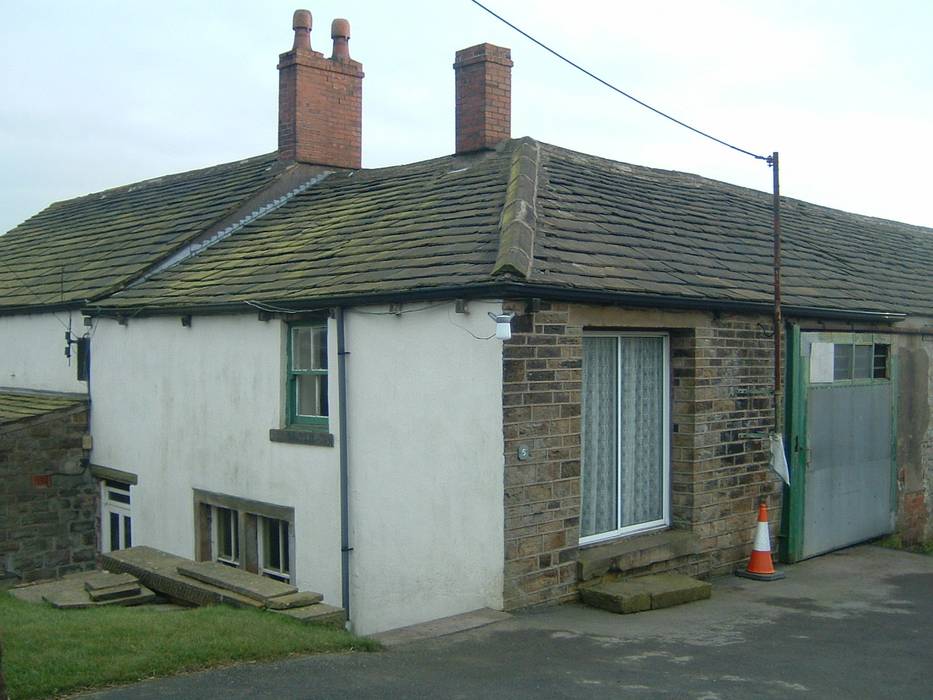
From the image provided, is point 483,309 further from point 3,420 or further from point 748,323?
point 3,420

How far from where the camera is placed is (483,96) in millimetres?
14133

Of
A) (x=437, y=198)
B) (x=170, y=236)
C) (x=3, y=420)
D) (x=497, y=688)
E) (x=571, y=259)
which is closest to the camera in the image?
(x=497, y=688)

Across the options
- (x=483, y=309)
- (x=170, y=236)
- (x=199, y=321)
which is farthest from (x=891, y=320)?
(x=170, y=236)

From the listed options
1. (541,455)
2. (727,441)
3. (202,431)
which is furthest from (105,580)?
(727,441)

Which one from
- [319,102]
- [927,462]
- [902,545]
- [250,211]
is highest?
[319,102]

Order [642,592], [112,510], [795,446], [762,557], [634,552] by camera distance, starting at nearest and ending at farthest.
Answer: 1. [642,592]
2. [634,552]
3. [762,557]
4. [795,446]
5. [112,510]

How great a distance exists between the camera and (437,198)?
11.9 meters

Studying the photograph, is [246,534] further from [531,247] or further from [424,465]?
[531,247]

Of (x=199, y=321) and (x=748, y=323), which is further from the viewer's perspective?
(x=199, y=321)

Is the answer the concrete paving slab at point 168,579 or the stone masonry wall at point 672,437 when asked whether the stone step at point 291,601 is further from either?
the stone masonry wall at point 672,437

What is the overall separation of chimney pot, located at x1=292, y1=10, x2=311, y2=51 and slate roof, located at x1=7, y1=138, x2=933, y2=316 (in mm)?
2619

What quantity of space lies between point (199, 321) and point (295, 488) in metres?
2.70

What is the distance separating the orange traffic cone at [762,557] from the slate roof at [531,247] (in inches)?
89.7

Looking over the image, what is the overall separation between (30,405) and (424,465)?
7698 mm
